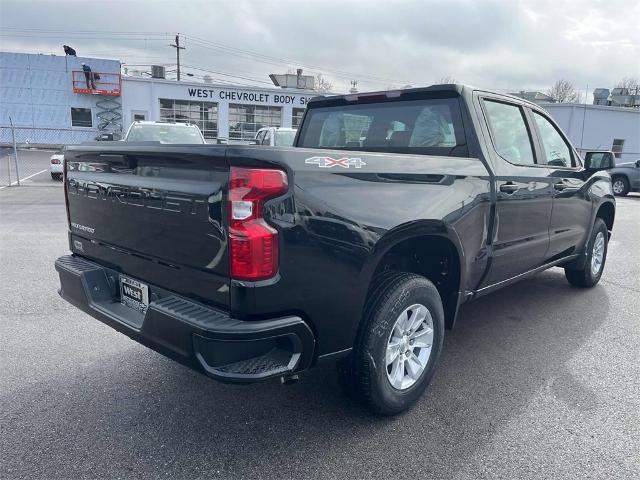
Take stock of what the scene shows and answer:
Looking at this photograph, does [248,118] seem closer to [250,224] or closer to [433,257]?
[433,257]

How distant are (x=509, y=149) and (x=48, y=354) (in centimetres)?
383

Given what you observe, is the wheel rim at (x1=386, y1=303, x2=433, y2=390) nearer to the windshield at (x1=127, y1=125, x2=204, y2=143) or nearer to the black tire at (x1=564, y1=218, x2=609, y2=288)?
the black tire at (x1=564, y1=218, x2=609, y2=288)

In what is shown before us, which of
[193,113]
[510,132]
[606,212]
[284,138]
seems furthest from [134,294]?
[193,113]

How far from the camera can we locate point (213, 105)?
31.1 m

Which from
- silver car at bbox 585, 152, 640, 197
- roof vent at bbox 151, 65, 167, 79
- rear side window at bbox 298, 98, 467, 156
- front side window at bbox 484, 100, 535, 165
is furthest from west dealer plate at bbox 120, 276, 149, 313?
roof vent at bbox 151, 65, 167, 79

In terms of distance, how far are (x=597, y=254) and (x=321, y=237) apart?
466 centimetres

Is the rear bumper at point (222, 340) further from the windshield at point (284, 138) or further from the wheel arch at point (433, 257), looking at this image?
the windshield at point (284, 138)

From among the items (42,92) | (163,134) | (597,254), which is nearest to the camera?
(597,254)

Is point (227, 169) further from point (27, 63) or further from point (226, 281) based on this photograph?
point (27, 63)

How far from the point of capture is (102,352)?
3.73m

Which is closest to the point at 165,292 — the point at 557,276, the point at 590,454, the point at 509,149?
the point at 590,454

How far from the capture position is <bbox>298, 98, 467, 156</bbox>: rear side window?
353cm

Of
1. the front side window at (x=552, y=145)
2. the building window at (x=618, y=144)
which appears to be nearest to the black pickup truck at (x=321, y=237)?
the front side window at (x=552, y=145)

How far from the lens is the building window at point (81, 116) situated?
98.5ft
